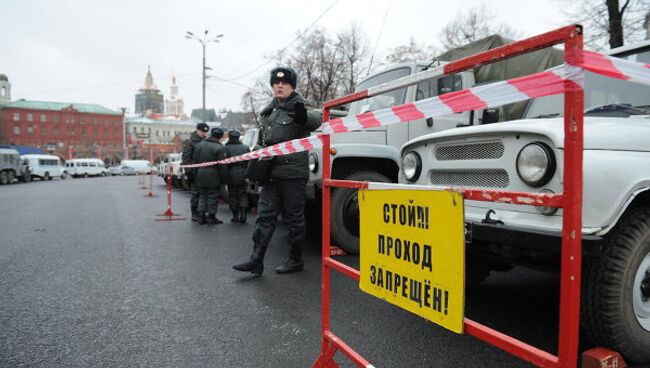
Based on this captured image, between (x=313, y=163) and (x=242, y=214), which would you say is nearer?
(x=313, y=163)

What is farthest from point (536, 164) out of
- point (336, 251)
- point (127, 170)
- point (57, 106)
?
point (57, 106)

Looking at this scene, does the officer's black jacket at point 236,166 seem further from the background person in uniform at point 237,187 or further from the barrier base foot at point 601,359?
the barrier base foot at point 601,359

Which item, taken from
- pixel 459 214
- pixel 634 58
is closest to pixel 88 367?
pixel 459 214

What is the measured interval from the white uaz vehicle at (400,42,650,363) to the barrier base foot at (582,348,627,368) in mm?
278

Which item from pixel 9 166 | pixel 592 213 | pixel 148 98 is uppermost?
pixel 148 98

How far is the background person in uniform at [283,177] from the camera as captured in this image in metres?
4.20

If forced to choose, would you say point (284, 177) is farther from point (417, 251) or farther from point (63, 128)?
point (63, 128)

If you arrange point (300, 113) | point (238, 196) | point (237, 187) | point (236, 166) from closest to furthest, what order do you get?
point (300, 113)
point (236, 166)
point (237, 187)
point (238, 196)

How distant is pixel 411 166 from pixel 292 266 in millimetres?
1854

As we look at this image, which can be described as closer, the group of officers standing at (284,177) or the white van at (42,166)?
the group of officers standing at (284,177)

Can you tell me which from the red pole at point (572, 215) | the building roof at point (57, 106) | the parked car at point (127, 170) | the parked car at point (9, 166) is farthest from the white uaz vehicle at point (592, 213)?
the building roof at point (57, 106)

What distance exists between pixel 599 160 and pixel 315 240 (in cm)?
452

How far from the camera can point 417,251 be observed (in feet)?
5.32

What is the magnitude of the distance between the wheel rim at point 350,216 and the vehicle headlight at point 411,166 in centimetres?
173
